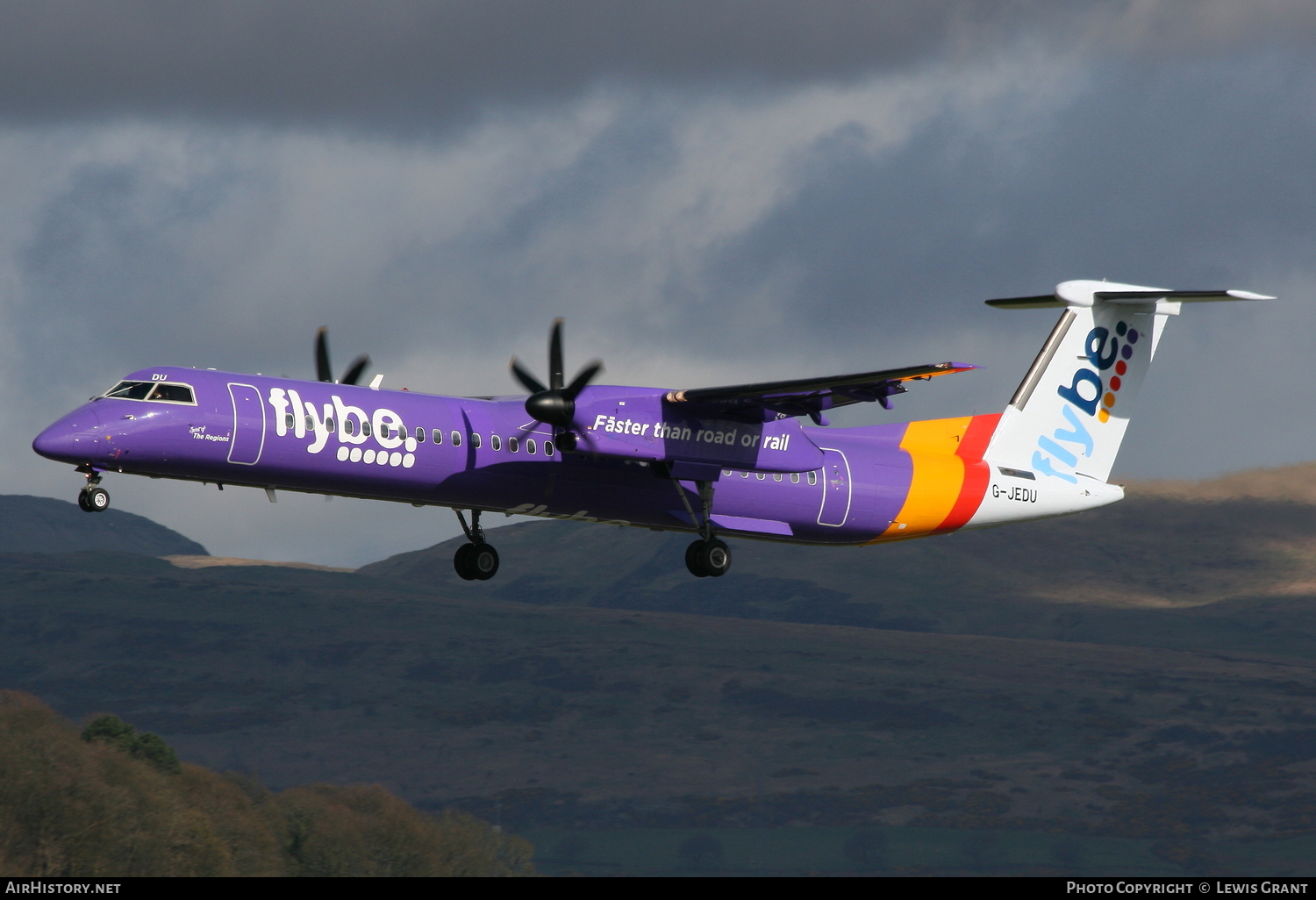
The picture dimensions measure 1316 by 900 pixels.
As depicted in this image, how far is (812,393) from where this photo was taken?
32.5 metres

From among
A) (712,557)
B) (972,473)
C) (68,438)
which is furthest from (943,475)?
(68,438)

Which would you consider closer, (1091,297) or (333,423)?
(333,423)

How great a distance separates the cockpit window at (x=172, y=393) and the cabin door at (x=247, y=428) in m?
0.82

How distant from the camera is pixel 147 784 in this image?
116 meters

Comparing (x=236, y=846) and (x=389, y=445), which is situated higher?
(x=389, y=445)

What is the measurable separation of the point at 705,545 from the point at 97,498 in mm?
12542

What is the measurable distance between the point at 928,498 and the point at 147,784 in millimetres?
93817

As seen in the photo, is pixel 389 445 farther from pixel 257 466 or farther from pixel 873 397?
pixel 873 397

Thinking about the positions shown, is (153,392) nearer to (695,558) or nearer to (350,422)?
(350,422)

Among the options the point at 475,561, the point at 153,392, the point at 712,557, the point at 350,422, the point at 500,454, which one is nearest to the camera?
the point at 153,392

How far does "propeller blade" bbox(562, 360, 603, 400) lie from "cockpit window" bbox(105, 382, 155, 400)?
791cm

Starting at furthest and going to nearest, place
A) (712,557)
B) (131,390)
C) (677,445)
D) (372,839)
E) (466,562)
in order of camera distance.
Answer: (372,839) → (466,562) → (712,557) → (677,445) → (131,390)

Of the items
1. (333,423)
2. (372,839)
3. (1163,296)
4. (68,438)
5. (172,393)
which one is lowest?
(372,839)
